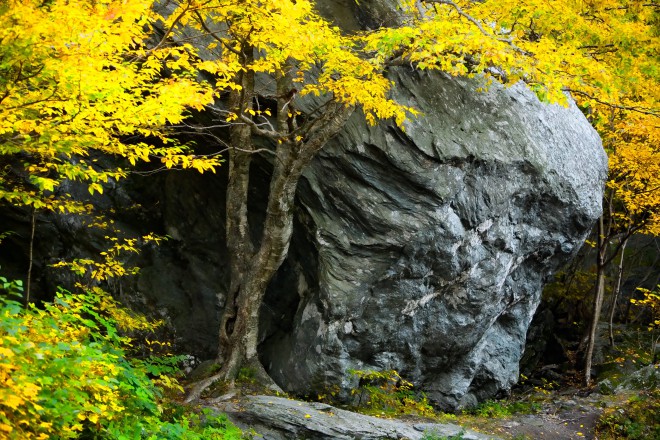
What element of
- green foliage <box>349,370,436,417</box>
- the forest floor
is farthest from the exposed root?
the forest floor

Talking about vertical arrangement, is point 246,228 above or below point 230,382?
above

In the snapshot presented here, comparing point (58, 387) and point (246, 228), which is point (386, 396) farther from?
point (58, 387)

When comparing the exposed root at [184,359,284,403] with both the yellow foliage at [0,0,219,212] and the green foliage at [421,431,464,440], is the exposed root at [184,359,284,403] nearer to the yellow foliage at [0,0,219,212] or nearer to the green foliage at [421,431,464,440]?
the green foliage at [421,431,464,440]

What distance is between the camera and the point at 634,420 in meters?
11.5

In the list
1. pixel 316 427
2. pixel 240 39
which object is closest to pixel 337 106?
pixel 240 39

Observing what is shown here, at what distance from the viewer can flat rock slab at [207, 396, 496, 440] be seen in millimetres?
9031

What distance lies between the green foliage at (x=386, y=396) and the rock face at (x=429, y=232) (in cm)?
31

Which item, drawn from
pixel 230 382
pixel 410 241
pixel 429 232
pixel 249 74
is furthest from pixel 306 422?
pixel 249 74

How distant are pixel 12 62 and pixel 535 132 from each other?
37.4 feet

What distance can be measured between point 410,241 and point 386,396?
3.37m

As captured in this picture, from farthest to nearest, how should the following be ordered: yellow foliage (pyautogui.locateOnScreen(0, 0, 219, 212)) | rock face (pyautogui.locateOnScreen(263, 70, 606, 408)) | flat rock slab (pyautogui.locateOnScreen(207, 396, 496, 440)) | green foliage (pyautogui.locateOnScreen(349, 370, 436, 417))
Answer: rock face (pyautogui.locateOnScreen(263, 70, 606, 408))
green foliage (pyautogui.locateOnScreen(349, 370, 436, 417))
flat rock slab (pyautogui.locateOnScreen(207, 396, 496, 440))
yellow foliage (pyautogui.locateOnScreen(0, 0, 219, 212))

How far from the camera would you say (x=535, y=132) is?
1318 centimetres

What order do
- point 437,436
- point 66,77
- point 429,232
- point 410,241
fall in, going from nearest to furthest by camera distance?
point 66,77 → point 437,436 → point 410,241 → point 429,232

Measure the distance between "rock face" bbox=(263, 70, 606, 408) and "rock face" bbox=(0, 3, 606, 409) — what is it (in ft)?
0.10
